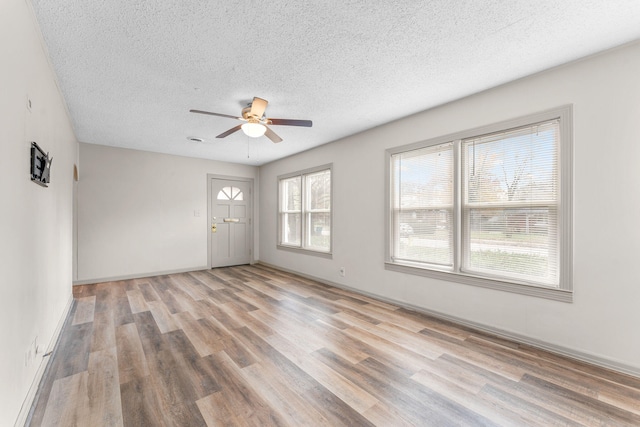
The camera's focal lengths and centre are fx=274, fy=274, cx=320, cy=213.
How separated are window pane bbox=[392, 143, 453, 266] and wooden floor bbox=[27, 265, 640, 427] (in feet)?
2.64

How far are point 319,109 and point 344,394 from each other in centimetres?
294

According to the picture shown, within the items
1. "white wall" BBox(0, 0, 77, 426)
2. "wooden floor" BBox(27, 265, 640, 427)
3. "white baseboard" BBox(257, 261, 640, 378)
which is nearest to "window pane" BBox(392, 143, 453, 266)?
"white baseboard" BBox(257, 261, 640, 378)

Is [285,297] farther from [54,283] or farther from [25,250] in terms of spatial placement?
[25,250]

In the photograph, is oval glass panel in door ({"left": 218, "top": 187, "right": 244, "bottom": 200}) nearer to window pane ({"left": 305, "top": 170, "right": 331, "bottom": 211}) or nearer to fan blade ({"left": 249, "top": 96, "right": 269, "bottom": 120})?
window pane ({"left": 305, "top": 170, "right": 331, "bottom": 211})

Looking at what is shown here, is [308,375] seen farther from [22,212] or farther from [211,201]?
[211,201]

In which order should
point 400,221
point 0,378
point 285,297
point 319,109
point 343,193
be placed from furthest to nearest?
point 343,193 < point 285,297 < point 400,221 < point 319,109 < point 0,378

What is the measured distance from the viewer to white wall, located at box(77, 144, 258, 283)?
15.9 ft

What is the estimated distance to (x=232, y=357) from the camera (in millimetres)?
2377

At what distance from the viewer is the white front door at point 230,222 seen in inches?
249

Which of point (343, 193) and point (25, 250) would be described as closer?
point (25, 250)

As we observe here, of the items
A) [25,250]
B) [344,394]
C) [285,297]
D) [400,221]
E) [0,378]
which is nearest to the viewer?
[0,378]

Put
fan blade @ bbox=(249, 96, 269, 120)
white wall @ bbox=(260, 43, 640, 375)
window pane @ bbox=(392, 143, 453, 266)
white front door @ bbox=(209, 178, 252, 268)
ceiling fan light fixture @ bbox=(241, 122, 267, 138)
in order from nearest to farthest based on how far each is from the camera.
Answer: white wall @ bbox=(260, 43, 640, 375) → fan blade @ bbox=(249, 96, 269, 120) → ceiling fan light fixture @ bbox=(241, 122, 267, 138) → window pane @ bbox=(392, 143, 453, 266) → white front door @ bbox=(209, 178, 252, 268)

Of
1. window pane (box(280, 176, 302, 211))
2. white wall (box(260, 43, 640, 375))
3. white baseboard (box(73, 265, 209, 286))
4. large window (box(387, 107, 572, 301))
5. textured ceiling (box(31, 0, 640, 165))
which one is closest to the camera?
textured ceiling (box(31, 0, 640, 165))

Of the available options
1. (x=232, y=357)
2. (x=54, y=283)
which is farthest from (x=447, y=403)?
(x=54, y=283)
